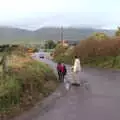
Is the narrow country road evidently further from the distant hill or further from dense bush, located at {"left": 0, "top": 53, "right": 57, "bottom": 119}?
the distant hill

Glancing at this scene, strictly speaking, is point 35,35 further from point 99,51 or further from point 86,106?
point 86,106

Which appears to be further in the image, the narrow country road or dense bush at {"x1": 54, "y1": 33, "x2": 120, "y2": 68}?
dense bush at {"x1": 54, "y1": 33, "x2": 120, "y2": 68}

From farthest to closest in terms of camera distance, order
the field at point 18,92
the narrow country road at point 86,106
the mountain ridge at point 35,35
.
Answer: the mountain ridge at point 35,35
the field at point 18,92
the narrow country road at point 86,106

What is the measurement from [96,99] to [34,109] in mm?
3184

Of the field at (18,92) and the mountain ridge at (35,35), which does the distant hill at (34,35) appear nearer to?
the mountain ridge at (35,35)

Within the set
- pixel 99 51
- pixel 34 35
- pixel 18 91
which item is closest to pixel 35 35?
pixel 34 35

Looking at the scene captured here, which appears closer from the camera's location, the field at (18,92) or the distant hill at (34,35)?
the field at (18,92)

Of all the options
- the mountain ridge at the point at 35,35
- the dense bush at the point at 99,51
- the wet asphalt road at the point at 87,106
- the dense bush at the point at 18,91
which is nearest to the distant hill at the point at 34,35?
the mountain ridge at the point at 35,35

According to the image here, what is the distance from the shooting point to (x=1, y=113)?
11859 millimetres

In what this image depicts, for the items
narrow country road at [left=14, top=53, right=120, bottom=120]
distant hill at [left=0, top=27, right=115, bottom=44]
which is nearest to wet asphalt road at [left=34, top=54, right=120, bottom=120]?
narrow country road at [left=14, top=53, right=120, bottom=120]

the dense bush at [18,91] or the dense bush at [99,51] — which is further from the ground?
the dense bush at [18,91]

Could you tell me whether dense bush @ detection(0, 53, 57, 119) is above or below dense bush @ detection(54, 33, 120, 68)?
above

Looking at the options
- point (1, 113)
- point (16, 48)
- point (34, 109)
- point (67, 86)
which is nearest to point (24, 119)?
point (1, 113)

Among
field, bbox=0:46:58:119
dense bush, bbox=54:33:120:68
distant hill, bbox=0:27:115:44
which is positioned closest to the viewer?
field, bbox=0:46:58:119
